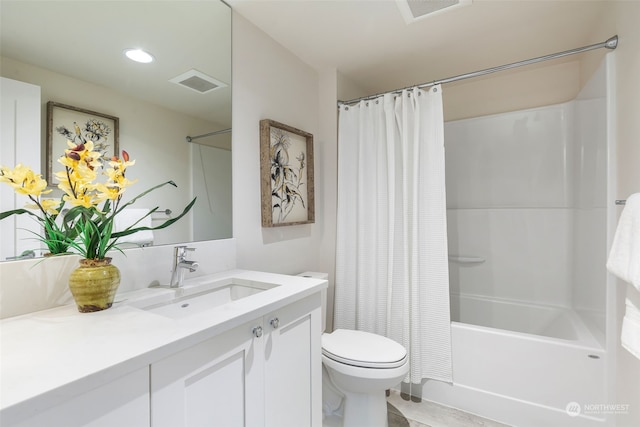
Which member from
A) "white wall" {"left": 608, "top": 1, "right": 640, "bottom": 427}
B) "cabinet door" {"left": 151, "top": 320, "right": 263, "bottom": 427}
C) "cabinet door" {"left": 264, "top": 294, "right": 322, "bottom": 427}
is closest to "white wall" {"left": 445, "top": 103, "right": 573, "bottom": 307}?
"white wall" {"left": 608, "top": 1, "right": 640, "bottom": 427}

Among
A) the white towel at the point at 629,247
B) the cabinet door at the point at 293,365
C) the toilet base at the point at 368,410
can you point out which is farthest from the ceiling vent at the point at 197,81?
the white towel at the point at 629,247

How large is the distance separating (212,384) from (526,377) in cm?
172

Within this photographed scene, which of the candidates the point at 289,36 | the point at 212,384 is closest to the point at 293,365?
the point at 212,384

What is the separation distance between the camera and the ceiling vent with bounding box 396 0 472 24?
1.51 meters

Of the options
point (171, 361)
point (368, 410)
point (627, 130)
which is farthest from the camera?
point (368, 410)

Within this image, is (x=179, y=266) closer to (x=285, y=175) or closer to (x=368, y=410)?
(x=285, y=175)

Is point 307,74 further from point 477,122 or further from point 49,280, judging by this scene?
point 49,280

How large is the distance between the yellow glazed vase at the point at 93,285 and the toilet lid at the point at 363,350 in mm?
1054

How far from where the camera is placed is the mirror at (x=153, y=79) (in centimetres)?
95

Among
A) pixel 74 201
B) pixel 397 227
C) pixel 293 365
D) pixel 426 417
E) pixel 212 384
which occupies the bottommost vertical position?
pixel 426 417

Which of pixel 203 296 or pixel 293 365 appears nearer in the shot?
pixel 293 365

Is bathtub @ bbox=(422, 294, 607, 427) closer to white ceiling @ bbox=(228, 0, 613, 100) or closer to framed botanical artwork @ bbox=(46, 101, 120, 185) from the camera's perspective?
white ceiling @ bbox=(228, 0, 613, 100)

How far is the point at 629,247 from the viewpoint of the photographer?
1080mm

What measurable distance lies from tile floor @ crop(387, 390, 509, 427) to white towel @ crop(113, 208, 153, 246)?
1637 mm
